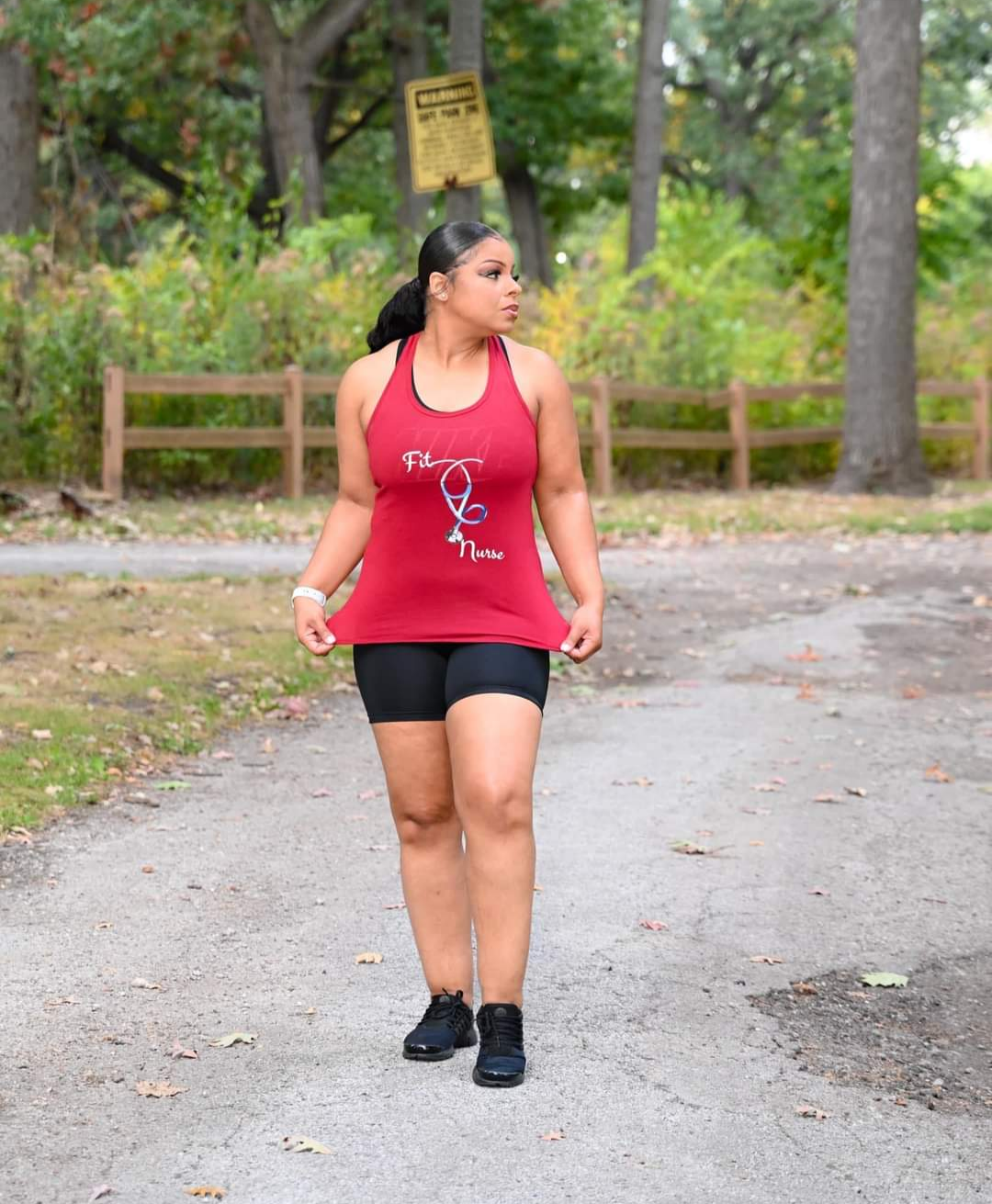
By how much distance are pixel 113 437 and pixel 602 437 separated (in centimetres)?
567

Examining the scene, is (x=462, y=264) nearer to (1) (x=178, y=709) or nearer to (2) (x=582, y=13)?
(1) (x=178, y=709)

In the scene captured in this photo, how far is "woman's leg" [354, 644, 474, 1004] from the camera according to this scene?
14.1ft

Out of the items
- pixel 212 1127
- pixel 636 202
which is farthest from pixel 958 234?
pixel 212 1127

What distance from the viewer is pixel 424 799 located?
4.39 metres

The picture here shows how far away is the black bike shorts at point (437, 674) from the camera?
421 cm

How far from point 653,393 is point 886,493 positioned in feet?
9.62

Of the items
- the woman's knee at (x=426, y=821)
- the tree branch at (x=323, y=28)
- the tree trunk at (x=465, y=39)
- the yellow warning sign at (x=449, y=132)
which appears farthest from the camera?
the tree branch at (x=323, y=28)

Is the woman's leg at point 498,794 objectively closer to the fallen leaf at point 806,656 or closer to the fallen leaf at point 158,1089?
the fallen leaf at point 158,1089

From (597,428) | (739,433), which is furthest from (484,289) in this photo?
(739,433)

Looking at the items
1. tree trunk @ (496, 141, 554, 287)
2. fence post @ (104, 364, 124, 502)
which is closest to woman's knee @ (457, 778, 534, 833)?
fence post @ (104, 364, 124, 502)

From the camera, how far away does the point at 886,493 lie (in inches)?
836

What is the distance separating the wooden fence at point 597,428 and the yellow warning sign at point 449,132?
372 cm

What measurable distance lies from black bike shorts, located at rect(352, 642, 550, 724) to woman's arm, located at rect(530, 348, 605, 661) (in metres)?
0.13

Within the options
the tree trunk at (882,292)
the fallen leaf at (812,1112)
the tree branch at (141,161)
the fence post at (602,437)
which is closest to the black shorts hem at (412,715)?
the fallen leaf at (812,1112)
